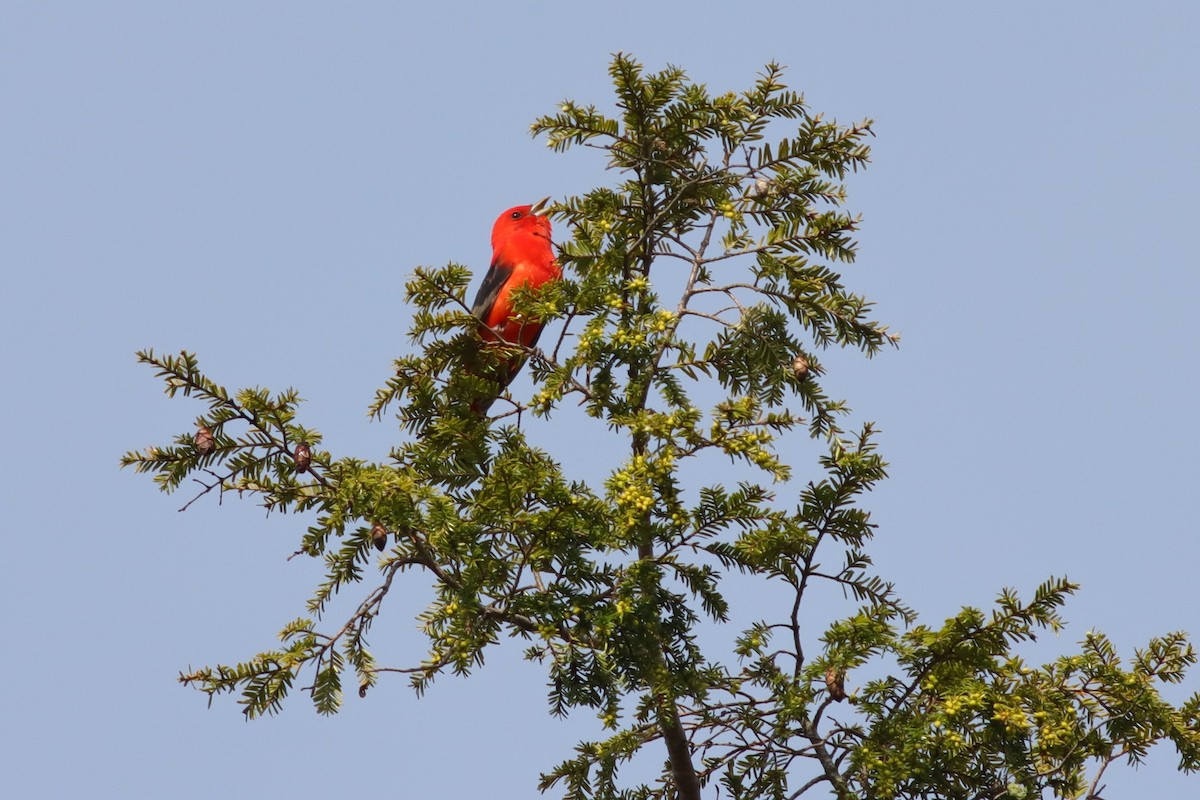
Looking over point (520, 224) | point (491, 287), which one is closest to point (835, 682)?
point (491, 287)

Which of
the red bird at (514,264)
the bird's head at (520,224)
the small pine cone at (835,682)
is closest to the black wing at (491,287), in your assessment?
the red bird at (514,264)

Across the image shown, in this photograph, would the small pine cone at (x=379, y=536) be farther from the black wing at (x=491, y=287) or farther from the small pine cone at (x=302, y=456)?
the black wing at (x=491, y=287)

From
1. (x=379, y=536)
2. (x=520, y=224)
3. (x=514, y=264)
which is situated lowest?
(x=379, y=536)

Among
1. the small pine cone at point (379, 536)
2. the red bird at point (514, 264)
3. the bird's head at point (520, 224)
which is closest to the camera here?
the small pine cone at point (379, 536)

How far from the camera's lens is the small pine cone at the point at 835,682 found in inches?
181

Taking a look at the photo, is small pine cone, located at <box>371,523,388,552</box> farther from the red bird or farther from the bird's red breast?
the bird's red breast

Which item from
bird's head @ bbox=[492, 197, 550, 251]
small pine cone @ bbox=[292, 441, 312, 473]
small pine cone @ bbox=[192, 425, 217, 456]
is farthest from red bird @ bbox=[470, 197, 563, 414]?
small pine cone @ bbox=[192, 425, 217, 456]

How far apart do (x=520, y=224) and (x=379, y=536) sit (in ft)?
10.5

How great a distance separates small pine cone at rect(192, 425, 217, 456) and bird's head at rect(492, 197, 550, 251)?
2.90 m

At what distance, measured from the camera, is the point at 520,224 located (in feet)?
24.0

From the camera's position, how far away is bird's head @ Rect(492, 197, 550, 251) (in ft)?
23.6

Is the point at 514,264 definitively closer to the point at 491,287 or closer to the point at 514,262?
the point at 514,262

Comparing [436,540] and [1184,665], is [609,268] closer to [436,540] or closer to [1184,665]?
[436,540]

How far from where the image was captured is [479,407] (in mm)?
5484
